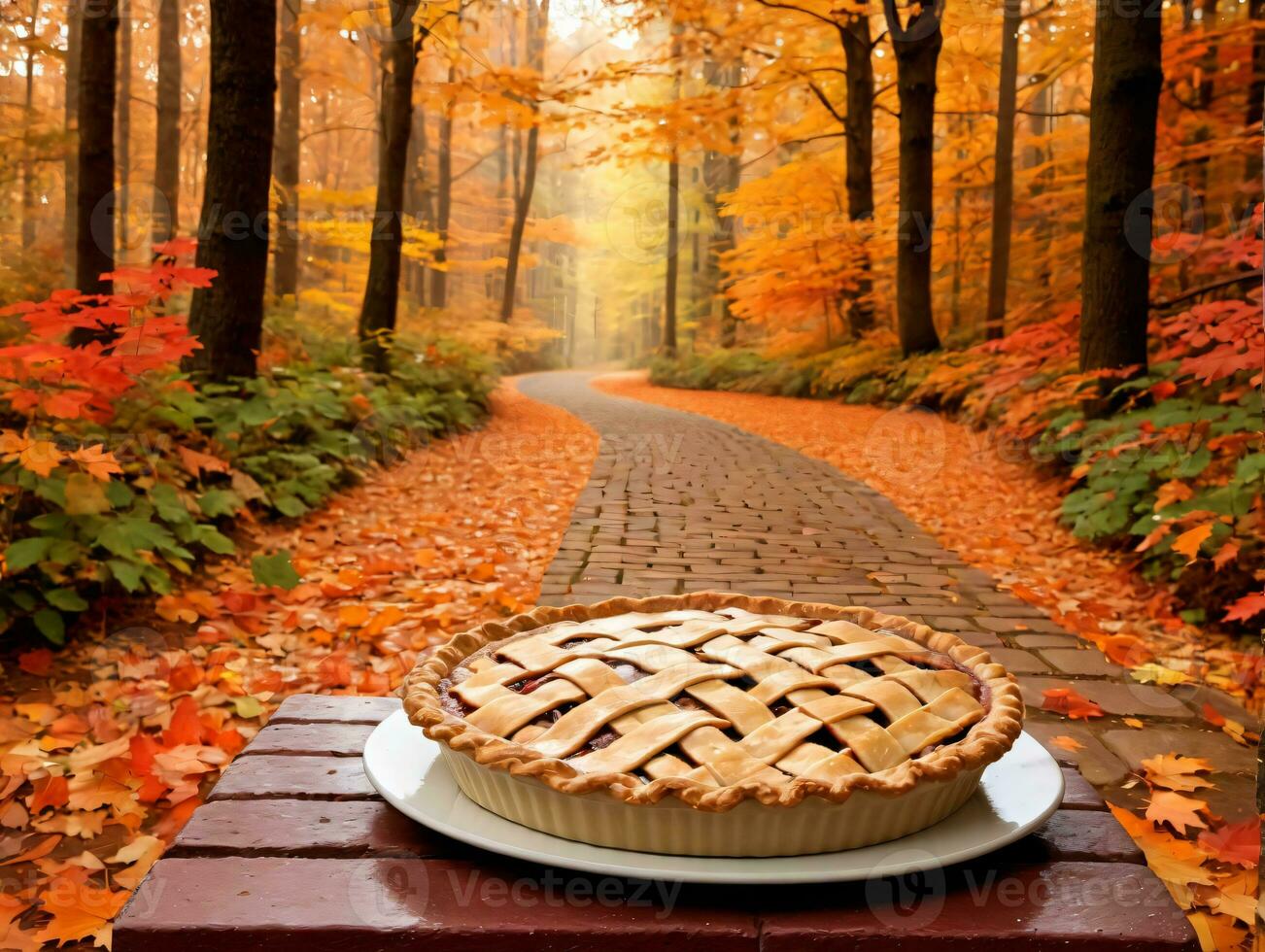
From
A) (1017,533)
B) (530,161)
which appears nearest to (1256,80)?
(1017,533)

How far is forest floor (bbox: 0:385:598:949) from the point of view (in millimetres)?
2199

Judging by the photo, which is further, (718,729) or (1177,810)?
(1177,810)

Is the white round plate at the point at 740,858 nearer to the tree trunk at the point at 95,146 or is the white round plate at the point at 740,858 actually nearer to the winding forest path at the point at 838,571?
the winding forest path at the point at 838,571

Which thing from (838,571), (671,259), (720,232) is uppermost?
(720,232)

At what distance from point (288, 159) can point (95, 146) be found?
23.1 ft

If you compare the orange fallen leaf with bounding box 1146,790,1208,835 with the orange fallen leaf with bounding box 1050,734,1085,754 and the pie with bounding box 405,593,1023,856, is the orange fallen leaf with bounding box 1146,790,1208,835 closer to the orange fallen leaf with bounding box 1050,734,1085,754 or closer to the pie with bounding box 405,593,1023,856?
the orange fallen leaf with bounding box 1050,734,1085,754

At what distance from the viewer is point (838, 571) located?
4703 mm

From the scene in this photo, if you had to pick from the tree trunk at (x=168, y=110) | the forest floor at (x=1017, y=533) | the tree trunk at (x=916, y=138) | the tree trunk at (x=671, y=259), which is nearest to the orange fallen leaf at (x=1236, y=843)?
the forest floor at (x=1017, y=533)

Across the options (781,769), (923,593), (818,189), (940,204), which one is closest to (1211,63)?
(940,204)

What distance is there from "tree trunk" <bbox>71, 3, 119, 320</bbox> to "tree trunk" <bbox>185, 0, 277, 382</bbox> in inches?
26.4

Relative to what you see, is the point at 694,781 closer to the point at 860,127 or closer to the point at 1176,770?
the point at 1176,770

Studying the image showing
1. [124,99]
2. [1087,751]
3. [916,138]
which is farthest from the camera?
[124,99]

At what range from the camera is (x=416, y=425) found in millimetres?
8289

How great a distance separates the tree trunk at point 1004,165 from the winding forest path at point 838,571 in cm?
351
